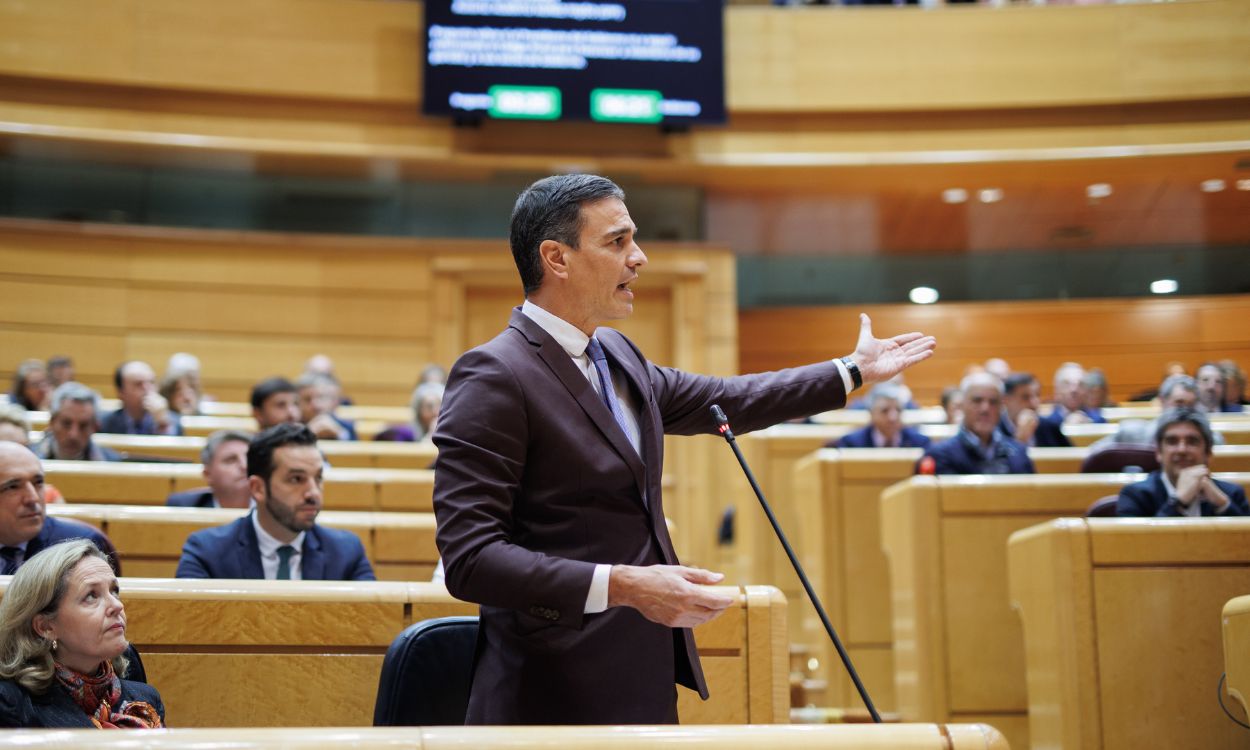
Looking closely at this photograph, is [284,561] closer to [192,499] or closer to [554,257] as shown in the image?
[192,499]

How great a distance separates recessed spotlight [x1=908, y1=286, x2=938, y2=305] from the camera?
8.87 m

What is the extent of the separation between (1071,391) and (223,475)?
13.1 feet

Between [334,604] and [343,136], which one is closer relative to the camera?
[334,604]

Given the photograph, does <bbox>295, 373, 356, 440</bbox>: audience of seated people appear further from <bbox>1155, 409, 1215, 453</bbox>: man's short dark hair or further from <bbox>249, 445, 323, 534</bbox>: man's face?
<bbox>1155, 409, 1215, 453</bbox>: man's short dark hair

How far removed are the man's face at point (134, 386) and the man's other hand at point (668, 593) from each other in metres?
3.93

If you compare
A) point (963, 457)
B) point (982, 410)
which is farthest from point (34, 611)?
point (982, 410)

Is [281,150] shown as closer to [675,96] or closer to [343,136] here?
[343,136]

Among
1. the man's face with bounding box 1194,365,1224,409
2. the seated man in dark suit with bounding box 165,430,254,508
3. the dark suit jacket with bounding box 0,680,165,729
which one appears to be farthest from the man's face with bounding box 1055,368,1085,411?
the dark suit jacket with bounding box 0,680,165,729

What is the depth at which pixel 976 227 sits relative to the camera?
8.20 metres

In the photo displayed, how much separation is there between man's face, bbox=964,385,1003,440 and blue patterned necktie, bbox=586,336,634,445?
9.29 ft

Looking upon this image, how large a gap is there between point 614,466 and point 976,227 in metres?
7.34

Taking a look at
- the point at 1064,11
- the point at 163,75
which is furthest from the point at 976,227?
the point at 163,75

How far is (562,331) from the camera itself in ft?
4.74

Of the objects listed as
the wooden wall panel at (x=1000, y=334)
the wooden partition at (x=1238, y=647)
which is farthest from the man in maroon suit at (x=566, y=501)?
the wooden wall panel at (x=1000, y=334)
